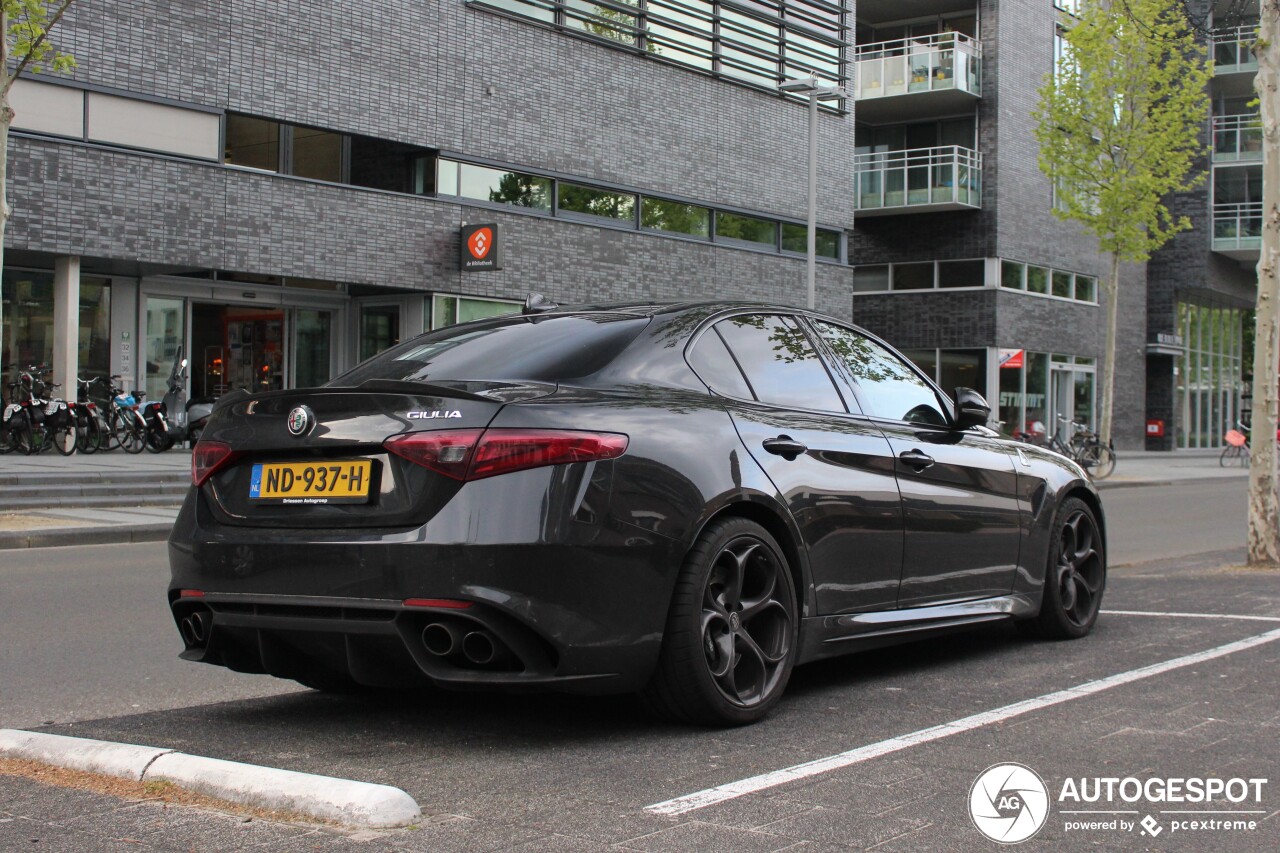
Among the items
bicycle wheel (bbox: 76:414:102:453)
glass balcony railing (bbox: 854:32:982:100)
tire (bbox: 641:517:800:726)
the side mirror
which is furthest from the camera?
glass balcony railing (bbox: 854:32:982:100)

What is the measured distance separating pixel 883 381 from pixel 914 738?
1.90 m

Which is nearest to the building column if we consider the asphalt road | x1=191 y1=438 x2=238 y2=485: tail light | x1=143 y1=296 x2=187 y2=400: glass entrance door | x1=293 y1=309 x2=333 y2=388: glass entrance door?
x1=143 y1=296 x2=187 y2=400: glass entrance door

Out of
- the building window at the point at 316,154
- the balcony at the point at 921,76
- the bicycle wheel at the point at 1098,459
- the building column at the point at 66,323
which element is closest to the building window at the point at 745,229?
the balcony at the point at 921,76

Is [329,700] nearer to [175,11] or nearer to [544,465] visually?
[544,465]

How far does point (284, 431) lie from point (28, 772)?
48.3 inches

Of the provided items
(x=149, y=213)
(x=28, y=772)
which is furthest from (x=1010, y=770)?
(x=149, y=213)

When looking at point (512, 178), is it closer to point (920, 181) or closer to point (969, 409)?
point (920, 181)

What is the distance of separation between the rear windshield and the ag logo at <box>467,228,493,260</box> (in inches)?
780

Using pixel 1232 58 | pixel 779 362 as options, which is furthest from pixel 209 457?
pixel 1232 58

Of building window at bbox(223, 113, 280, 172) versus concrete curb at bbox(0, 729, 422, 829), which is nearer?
concrete curb at bbox(0, 729, 422, 829)

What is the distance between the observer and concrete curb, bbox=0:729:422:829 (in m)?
3.43

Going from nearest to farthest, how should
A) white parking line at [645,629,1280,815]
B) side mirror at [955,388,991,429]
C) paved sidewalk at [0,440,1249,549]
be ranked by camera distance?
white parking line at [645,629,1280,815], side mirror at [955,388,991,429], paved sidewalk at [0,440,1249,549]

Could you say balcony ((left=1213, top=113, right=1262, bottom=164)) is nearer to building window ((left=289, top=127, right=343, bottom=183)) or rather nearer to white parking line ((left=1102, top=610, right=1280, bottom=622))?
building window ((left=289, top=127, right=343, bottom=183))

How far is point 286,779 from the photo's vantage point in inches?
142
